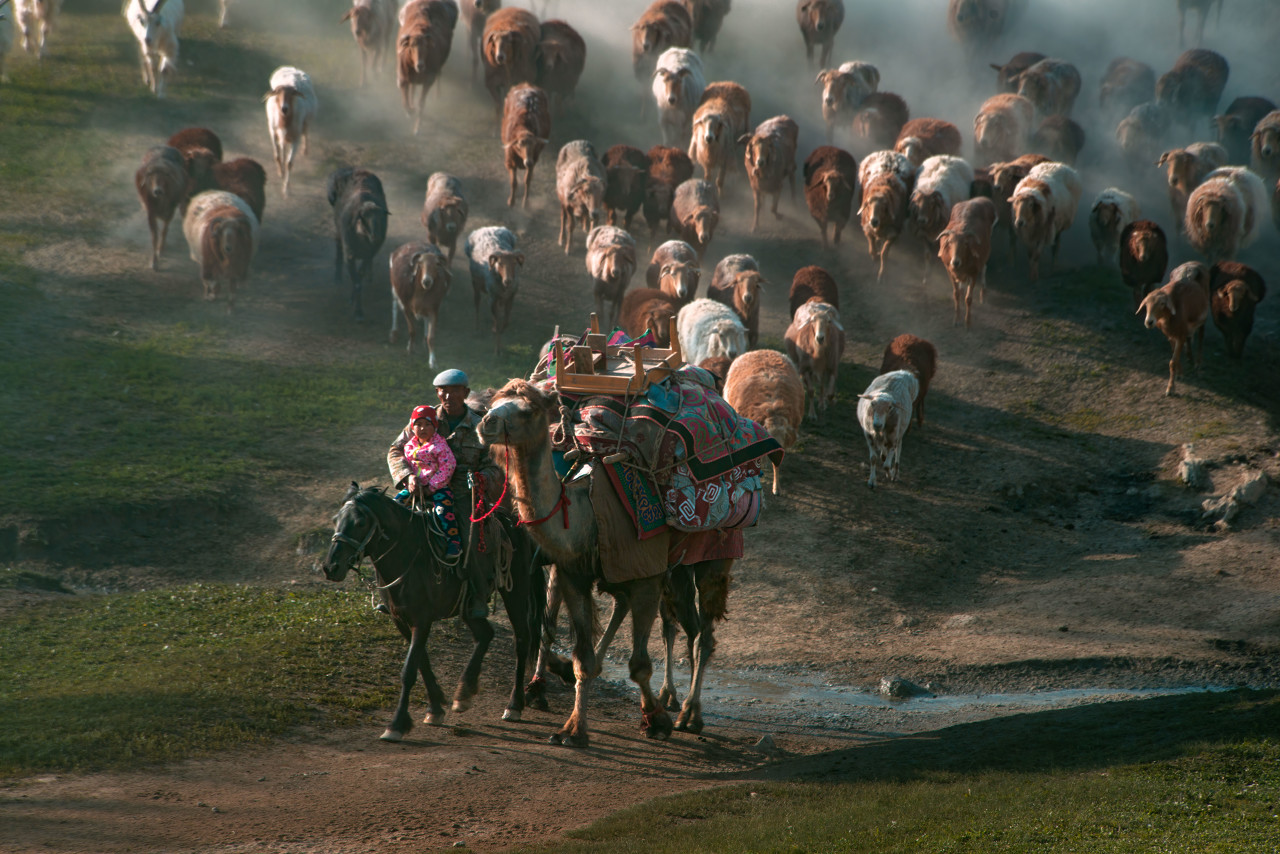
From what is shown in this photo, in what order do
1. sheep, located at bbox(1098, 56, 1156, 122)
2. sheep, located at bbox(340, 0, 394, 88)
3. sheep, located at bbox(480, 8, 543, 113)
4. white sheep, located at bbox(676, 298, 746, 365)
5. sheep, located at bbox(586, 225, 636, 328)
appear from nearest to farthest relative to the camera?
white sheep, located at bbox(676, 298, 746, 365)
sheep, located at bbox(586, 225, 636, 328)
sheep, located at bbox(480, 8, 543, 113)
sheep, located at bbox(340, 0, 394, 88)
sheep, located at bbox(1098, 56, 1156, 122)

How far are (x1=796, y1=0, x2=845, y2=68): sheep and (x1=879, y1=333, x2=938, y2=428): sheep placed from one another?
1753 centimetres

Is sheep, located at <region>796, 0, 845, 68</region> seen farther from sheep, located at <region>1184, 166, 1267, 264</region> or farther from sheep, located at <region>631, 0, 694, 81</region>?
sheep, located at <region>1184, 166, 1267, 264</region>

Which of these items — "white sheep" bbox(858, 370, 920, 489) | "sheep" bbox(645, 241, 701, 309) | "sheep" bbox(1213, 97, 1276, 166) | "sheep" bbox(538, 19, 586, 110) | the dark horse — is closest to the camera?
the dark horse

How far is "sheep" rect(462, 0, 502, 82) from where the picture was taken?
2978 cm

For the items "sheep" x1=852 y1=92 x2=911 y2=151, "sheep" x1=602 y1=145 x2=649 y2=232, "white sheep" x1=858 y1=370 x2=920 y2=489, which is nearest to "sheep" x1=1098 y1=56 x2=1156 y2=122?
"sheep" x1=852 y1=92 x2=911 y2=151

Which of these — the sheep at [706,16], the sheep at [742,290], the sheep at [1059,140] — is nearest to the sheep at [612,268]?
the sheep at [742,290]

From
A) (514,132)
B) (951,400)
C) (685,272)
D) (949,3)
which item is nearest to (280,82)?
(514,132)

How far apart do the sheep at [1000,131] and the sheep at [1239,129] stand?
5.35 m

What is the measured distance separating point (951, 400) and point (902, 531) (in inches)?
198

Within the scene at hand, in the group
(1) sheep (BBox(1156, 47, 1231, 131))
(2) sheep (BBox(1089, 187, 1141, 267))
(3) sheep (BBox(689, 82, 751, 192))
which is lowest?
(2) sheep (BBox(1089, 187, 1141, 267))

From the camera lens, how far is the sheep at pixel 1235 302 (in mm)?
19297

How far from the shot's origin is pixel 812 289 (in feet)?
66.0

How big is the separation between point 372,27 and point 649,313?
15027 millimetres

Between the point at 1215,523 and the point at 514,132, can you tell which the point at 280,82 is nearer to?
the point at 514,132
